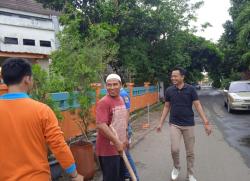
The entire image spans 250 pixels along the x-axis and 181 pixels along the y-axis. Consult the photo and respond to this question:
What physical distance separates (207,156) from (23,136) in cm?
608

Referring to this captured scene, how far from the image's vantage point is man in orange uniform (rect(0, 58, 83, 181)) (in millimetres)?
2875

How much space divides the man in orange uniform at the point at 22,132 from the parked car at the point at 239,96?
48.0 feet

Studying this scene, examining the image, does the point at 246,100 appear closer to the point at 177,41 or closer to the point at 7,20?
the point at 177,41

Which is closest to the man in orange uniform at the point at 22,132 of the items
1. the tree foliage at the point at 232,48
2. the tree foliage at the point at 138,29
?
the tree foliage at the point at 138,29

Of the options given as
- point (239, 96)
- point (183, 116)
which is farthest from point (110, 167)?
point (239, 96)

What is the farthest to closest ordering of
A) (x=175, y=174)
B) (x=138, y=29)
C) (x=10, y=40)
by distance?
(x=10, y=40), (x=138, y=29), (x=175, y=174)

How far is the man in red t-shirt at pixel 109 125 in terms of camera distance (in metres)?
4.73

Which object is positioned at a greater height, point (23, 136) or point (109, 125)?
point (23, 136)

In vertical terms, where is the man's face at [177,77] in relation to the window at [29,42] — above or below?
below

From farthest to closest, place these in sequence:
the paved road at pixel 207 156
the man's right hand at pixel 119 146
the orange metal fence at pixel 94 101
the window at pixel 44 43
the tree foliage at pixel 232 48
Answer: the tree foliage at pixel 232 48
the window at pixel 44 43
the orange metal fence at pixel 94 101
the paved road at pixel 207 156
the man's right hand at pixel 119 146

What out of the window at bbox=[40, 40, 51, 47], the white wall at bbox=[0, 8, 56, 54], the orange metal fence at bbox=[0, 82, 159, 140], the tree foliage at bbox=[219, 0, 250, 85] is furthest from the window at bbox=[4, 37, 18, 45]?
the tree foliage at bbox=[219, 0, 250, 85]

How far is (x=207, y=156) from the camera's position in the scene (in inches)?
327

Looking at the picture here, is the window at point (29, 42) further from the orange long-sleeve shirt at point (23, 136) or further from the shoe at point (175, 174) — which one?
the orange long-sleeve shirt at point (23, 136)

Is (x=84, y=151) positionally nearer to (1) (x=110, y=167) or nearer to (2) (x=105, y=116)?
(1) (x=110, y=167)
